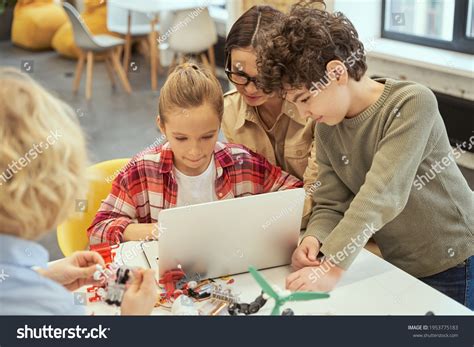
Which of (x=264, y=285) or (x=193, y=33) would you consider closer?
(x=264, y=285)

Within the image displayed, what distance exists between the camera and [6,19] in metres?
7.71

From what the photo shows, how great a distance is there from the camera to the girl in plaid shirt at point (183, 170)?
180 centimetres

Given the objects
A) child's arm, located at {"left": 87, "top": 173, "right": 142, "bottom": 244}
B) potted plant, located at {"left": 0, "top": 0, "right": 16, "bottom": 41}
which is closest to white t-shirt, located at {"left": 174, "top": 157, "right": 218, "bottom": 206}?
child's arm, located at {"left": 87, "top": 173, "right": 142, "bottom": 244}

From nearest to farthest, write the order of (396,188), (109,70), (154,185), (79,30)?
(396,188)
(154,185)
(79,30)
(109,70)

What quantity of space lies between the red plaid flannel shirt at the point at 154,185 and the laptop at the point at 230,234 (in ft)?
0.87

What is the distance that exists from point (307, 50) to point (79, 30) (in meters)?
4.40

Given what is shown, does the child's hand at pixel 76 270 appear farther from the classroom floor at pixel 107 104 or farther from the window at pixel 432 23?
the window at pixel 432 23

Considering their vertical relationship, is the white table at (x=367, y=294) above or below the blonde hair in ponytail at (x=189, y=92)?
below

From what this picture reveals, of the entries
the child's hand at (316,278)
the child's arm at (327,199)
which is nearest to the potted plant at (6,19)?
the child's arm at (327,199)

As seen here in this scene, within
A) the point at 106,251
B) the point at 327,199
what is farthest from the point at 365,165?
the point at 106,251

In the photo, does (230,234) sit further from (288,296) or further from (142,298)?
(142,298)

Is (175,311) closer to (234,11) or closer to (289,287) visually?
(289,287)
